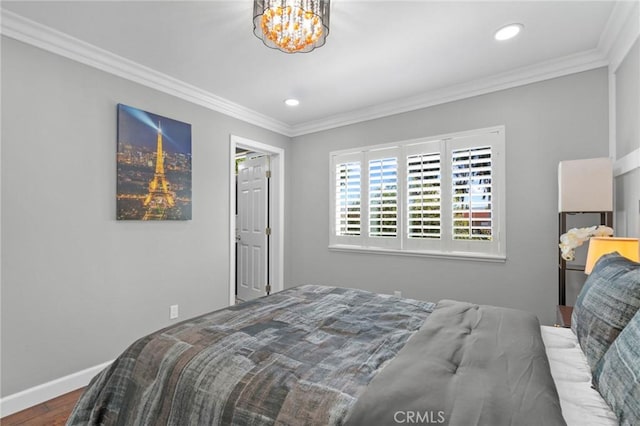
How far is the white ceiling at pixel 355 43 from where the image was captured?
6.41ft

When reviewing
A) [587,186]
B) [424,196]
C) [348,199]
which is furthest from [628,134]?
[348,199]

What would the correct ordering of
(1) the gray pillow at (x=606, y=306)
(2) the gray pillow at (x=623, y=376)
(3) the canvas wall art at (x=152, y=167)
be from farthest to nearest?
(3) the canvas wall art at (x=152, y=167) → (1) the gray pillow at (x=606, y=306) → (2) the gray pillow at (x=623, y=376)

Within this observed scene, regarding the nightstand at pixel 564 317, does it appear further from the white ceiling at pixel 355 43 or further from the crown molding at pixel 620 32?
the white ceiling at pixel 355 43

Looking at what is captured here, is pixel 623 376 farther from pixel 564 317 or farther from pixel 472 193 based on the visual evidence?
pixel 472 193

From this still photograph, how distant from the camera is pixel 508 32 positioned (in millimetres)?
2178

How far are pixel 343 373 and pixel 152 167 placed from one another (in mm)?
2575

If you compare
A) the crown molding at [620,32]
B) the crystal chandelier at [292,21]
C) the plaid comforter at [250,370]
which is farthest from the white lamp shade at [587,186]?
the crystal chandelier at [292,21]

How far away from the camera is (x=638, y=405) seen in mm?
734

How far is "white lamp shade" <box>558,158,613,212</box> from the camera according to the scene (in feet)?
6.78

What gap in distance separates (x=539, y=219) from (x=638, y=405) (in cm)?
234

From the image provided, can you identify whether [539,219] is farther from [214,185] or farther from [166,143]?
[166,143]

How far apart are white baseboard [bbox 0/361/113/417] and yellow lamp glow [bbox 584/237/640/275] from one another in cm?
363

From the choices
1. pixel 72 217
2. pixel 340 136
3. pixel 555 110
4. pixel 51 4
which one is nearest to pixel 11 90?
pixel 51 4

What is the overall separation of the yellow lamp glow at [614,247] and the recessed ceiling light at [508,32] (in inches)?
59.8
